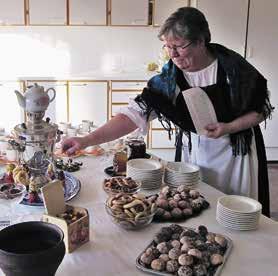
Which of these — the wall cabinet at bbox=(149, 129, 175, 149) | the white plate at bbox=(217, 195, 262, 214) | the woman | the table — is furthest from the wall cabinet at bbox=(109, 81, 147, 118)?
the white plate at bbox=(217, 195, 262, 214)

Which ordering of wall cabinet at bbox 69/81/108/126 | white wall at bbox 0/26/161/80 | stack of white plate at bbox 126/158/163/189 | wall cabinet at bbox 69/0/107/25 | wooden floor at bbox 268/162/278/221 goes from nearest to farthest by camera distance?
1. stack of white plate at bbox 126/158/163/189
2. wooden floor at bbox 268/162/278/221
3. wall cabinet at bbox 69/81/108/126
4. wall cabinet at bbox 69/0/107/25
5. white wall at bbox 0/26/161/80

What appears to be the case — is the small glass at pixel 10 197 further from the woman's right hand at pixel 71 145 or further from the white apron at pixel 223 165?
the white apron at pixel 223 165

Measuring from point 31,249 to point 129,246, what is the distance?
0.30 metres

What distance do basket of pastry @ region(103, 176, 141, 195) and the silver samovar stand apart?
229 mm

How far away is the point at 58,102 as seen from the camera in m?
4.52

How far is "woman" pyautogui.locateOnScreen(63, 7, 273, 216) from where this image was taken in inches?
69.0

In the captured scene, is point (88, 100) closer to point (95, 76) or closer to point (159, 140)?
point (95, 76)

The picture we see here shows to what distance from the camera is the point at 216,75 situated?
183 centimetres

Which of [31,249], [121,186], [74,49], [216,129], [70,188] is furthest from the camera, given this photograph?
[74,49]

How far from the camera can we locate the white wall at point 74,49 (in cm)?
494

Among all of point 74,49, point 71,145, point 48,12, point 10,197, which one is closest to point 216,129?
point 71,145

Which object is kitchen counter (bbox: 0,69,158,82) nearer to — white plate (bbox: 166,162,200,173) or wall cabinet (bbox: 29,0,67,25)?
wall cabinet (bbox: 29,0,67,25)

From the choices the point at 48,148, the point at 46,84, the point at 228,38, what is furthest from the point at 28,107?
the point at 228,38

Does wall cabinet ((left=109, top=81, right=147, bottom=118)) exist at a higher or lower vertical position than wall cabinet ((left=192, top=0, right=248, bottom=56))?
lower
